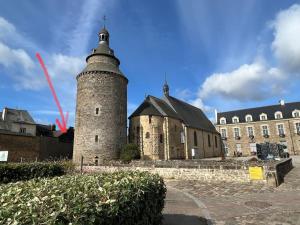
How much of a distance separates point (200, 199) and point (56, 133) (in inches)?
1421

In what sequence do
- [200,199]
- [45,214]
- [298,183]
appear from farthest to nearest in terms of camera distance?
[298,183] < [200,199] < [45,214]

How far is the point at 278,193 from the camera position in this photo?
10188mm

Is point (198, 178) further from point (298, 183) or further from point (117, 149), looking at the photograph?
point (117, 149)

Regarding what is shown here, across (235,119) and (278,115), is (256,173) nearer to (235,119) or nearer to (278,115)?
(278,115)

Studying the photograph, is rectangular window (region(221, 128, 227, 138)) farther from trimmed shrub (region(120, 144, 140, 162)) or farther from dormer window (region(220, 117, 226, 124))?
trimmed shrub (region(120, 144, 140, 162))

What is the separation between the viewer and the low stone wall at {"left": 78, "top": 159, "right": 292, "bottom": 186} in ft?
40.0

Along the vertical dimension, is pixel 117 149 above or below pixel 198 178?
above

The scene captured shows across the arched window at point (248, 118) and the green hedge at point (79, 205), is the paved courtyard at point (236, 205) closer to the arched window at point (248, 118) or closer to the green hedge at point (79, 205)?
the green hedge at point (79, 205)

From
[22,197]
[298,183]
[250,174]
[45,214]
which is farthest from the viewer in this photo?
[250,174]

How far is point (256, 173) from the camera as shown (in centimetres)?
1267

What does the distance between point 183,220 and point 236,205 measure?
8.61ft

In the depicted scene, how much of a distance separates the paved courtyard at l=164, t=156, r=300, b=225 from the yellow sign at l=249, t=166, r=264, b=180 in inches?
28.4

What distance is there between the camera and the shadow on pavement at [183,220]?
647 cm

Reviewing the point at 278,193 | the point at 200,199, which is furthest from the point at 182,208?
the point at 278,193
